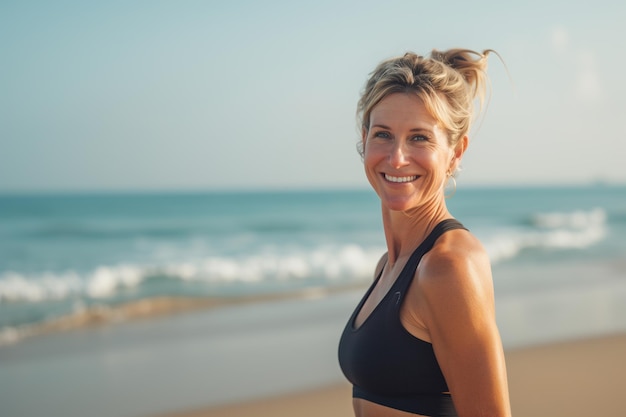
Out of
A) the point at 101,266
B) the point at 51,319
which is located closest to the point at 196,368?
the point at 51,319

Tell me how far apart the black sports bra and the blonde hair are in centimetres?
35

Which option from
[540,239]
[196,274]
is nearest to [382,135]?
[196,274]

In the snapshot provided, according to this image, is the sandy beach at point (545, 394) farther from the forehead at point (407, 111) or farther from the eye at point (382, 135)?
the forehead at point (407, 111)

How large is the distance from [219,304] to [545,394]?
6.25m

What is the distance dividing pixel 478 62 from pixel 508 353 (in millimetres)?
5015

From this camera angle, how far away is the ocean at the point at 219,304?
6469 millimetres

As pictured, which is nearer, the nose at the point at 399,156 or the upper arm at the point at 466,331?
the upper arm at the point at 466,331

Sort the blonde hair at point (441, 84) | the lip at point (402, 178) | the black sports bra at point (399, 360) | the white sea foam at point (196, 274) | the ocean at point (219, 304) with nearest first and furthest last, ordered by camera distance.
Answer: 1. the black sports bra at point (399, 360)
2. the blonde hair at point (441, 84)
3. the lip at point (402, 178)
4. the ocean at point (219, 304)
5. the white sea foam at point (196, 274)

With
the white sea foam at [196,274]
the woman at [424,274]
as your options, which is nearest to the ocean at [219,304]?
the white sea foam at [196,274]

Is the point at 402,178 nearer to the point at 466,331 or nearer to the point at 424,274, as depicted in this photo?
the point at 424,274

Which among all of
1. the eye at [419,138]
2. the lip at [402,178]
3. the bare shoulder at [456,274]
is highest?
the eye at [419,138]

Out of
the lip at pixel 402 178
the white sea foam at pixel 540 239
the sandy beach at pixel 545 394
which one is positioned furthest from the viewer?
the white sea foam at pixel 540 239

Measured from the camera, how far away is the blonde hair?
2.15 meters

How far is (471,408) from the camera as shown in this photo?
1.92m
